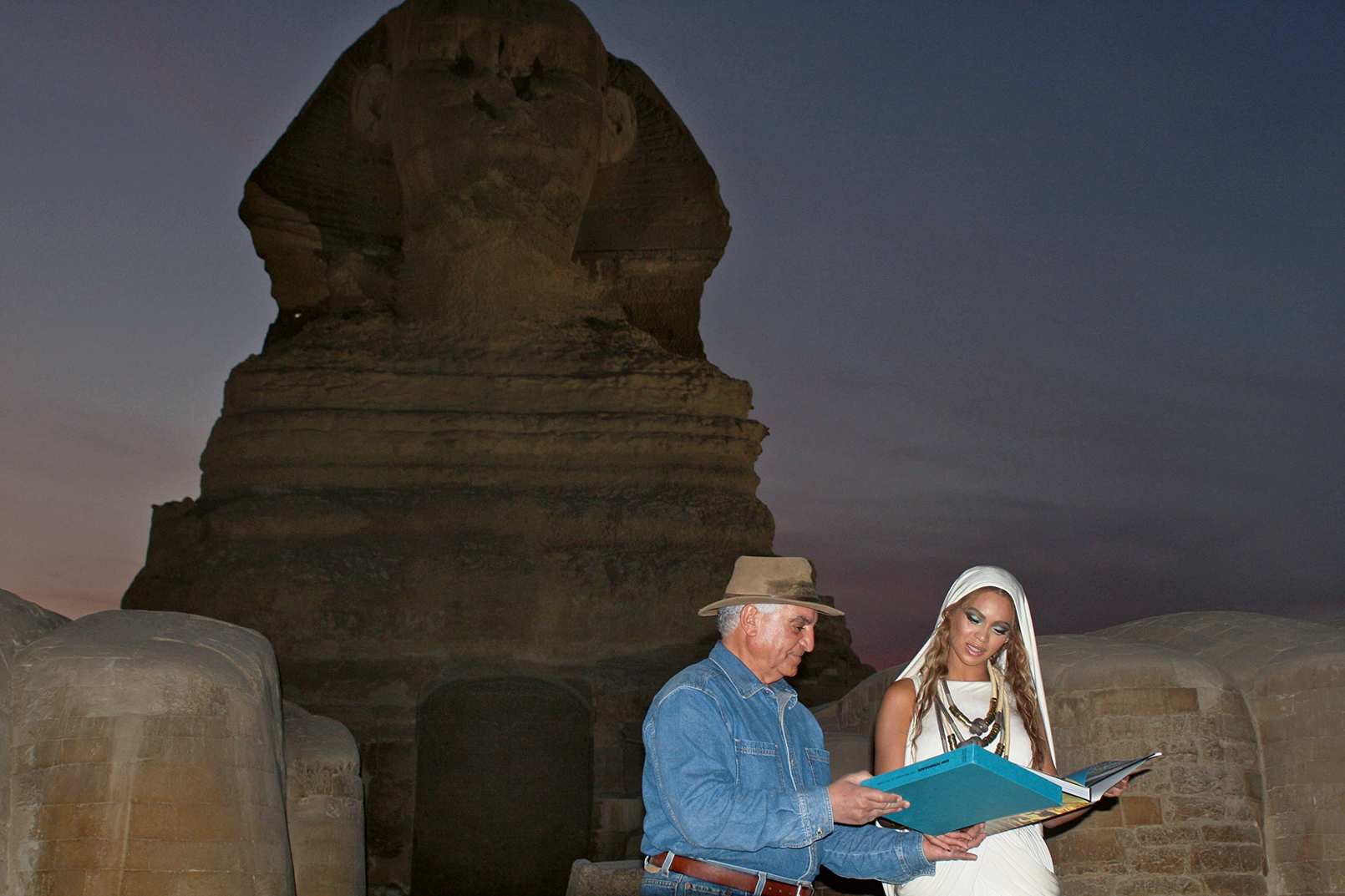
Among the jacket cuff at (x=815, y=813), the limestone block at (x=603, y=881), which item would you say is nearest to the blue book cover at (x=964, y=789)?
the jacket cuff at (x=815, y=813)

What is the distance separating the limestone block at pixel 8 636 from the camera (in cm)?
521

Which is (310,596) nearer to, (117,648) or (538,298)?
(538,298)

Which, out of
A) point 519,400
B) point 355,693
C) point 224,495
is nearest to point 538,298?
point 519,400

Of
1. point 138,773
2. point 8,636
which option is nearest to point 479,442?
point 8,636

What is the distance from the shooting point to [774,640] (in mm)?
3266

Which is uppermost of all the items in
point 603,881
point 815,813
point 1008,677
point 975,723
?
point 1008,677

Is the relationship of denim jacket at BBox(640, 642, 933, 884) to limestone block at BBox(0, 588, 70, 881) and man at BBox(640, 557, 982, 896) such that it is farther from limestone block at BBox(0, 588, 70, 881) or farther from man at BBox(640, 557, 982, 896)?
limestone block at BBox(0, 588, 70, 881)

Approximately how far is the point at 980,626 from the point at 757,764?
851mm

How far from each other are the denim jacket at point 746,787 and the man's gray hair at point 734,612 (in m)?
0.05

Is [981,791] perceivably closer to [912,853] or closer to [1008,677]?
[912,853]

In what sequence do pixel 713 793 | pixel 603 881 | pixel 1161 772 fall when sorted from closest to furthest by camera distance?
pixel 713 793, pixel 603 881, pixel 1161 772

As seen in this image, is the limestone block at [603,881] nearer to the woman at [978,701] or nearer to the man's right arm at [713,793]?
the woman at [978,701]

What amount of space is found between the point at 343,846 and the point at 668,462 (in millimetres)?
4984

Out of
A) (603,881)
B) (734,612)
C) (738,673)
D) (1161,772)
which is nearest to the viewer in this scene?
(738,673)
